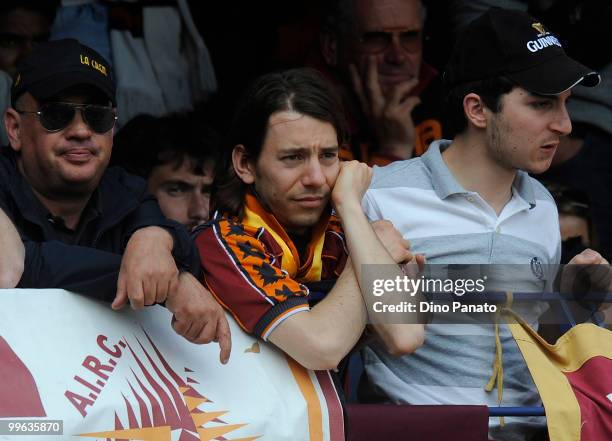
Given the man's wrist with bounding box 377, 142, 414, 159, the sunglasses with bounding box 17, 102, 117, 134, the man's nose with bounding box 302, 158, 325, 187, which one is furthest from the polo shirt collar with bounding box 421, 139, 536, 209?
the sunglasses with bounding box 17, 102, 117, 134

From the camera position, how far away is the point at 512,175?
163 inches

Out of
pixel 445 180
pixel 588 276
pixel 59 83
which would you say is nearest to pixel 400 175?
pixel 445 180

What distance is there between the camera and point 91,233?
367 cm

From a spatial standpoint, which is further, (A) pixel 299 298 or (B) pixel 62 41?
(B) pixel 62 41

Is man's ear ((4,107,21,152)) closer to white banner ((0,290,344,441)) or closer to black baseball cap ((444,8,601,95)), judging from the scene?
white banner ((0,290,344,441))

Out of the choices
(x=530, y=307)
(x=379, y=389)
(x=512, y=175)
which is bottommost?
(x=379, y=389)

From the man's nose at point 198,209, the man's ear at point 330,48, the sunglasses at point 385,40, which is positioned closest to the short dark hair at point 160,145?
the man's nose at point 198,209

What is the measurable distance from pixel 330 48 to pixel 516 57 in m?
1.62

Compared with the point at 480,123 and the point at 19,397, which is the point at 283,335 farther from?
the point at 480,123

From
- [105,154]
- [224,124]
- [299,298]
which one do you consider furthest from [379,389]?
[224,124]

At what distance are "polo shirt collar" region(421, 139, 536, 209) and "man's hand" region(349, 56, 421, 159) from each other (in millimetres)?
1054

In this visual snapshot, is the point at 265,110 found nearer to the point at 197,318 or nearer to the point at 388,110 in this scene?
the point at 197,318

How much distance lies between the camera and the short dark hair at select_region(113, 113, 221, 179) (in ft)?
17.2

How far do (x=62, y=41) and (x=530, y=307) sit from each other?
1793mm
